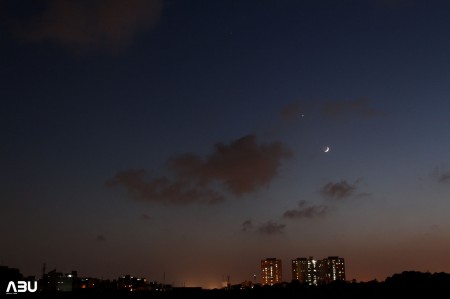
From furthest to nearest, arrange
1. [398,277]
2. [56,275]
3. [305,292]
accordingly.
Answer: [56,275]
[398,277]
[305,292]

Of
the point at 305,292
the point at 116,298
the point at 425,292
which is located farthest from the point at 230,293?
the point at 425,292

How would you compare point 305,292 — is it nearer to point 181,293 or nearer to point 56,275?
point 181,293

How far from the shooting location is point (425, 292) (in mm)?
74188

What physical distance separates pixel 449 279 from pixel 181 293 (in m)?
42.7

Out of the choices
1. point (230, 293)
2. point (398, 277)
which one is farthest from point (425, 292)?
point (230, 293)

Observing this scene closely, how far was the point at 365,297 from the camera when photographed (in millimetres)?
74438

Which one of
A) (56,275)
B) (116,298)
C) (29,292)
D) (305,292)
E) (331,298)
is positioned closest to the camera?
(29,292)

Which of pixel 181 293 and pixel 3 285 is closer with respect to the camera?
pixel 3 285
